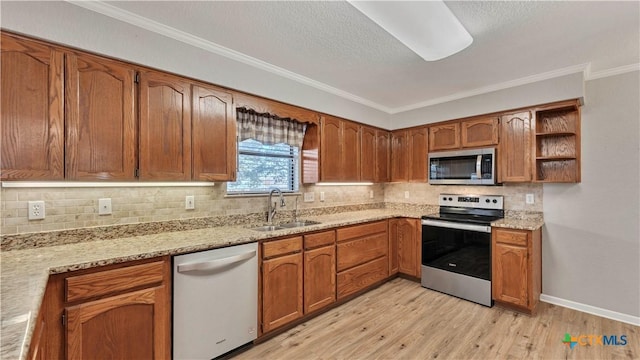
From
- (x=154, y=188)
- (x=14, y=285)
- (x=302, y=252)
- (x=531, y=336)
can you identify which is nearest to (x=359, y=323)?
(x=302, y=252)

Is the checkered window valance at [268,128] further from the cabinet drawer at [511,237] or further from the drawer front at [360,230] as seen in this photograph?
the cabinet drawer at [511,237]

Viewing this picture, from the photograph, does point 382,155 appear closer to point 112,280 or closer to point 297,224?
point 297,224

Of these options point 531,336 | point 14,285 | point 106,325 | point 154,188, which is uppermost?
point 154,188

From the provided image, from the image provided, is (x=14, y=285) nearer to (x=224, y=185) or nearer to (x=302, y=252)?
(x=224, y=185)

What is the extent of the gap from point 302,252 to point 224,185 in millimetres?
1005

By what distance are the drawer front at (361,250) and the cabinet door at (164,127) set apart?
1.77 m

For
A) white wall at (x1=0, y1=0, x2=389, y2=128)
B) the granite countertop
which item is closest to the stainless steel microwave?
the granite countertop

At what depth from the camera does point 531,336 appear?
8.20 ft

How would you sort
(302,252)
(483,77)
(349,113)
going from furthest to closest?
(349,113) < (483,77) < (302,252)

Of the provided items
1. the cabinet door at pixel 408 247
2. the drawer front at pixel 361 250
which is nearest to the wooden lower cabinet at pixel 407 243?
the cabinet door at pixel 408 247

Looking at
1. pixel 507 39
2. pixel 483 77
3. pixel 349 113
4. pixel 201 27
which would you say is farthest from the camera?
pixel 349 113

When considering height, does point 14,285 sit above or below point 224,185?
below

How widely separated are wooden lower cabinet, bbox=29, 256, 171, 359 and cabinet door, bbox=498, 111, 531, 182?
3.52 m

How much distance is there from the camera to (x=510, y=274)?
295 centimetres
